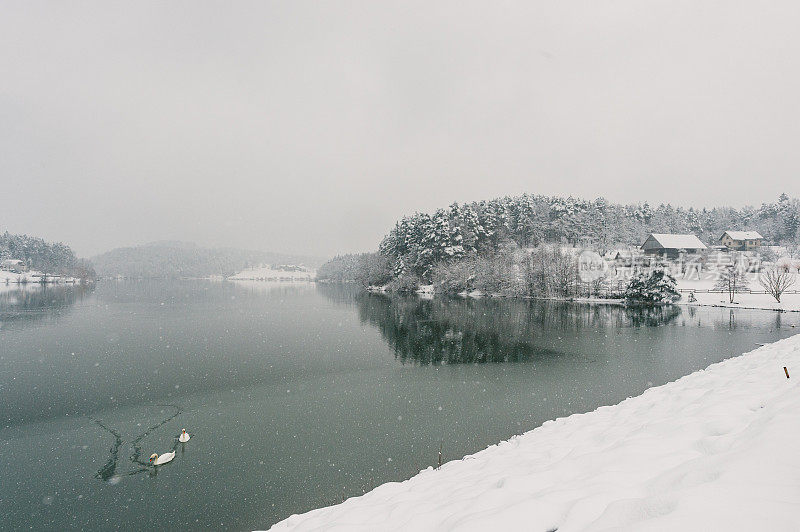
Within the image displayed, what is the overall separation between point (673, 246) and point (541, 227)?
26293 mm

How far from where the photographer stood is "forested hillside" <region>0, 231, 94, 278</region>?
12406cm

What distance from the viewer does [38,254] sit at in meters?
129

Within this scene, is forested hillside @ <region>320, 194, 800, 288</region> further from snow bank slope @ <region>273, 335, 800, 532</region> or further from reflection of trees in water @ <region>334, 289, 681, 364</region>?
snow bank slope @ <region>273, 335, 800, 532</region>

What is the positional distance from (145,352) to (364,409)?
1934cm

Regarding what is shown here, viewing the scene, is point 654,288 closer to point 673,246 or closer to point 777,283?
point 777,283

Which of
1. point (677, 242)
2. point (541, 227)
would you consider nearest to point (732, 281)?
point (677, 242)

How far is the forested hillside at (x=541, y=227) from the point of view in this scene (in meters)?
80.1

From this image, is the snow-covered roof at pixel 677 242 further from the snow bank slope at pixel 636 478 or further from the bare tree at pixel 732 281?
the snow bank slope at pixel 636 478

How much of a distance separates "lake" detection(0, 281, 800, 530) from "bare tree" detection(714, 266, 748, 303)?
977 inches

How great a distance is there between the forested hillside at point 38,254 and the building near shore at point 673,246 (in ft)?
581

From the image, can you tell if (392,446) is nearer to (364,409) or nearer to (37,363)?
(364,409)

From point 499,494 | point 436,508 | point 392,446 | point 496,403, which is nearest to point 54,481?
point 392,446

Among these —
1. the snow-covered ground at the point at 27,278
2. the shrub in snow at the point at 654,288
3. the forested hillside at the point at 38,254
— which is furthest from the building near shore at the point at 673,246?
the forested hillside at the point at 38,254

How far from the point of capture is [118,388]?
1830 centimetres
